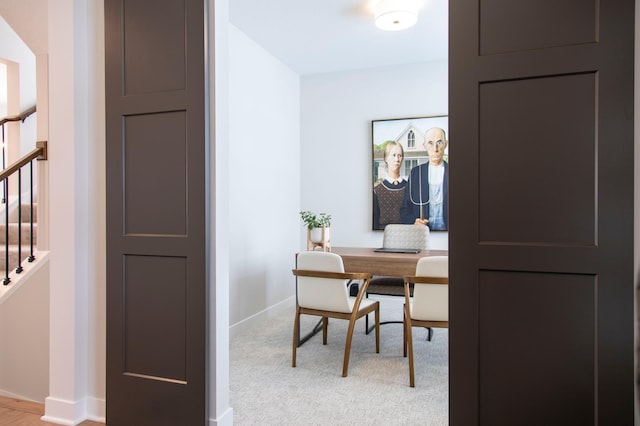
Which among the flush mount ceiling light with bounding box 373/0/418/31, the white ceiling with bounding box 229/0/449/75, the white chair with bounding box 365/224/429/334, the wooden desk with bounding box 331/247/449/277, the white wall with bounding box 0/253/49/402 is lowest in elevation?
the white wall with bounding box 0/253/49/402

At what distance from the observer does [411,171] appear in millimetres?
5297

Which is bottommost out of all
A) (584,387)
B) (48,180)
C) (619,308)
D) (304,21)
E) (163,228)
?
(584,387)

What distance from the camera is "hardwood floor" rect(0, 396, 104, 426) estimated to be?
2415 mm

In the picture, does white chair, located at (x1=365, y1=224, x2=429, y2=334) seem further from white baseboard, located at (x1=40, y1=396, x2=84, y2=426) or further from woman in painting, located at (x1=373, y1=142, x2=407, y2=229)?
white baseboard, located at (x1=40, y1=396, x2=84, y2=426)

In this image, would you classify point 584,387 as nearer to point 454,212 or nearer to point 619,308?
point 619,308

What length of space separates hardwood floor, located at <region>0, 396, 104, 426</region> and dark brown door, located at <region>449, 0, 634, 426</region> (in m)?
2.19

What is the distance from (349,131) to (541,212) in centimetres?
410

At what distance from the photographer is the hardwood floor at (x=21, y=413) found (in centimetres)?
241

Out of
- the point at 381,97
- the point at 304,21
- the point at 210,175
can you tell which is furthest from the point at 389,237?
the point at 210,175

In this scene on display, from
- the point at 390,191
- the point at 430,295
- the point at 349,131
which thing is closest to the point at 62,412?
the point at 430,295

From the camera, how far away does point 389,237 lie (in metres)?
4.58

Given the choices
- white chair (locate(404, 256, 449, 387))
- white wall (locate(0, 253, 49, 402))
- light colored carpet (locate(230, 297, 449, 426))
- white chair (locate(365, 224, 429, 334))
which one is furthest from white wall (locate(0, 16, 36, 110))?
white chair (locate(404, 256, 449, 387))

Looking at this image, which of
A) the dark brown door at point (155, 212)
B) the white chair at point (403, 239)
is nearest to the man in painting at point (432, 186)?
the white chair at point (403, 239)

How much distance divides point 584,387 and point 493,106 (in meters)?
1.19
